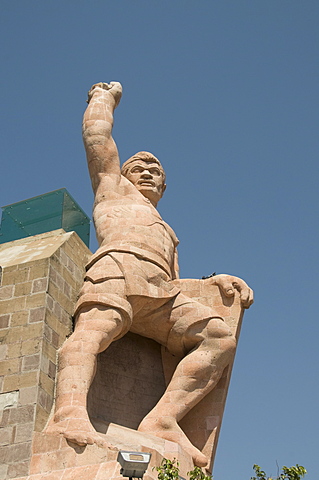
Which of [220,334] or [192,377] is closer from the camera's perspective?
[192,377]

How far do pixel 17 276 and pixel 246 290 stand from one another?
12.5 ft

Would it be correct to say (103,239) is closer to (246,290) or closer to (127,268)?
(127,268)

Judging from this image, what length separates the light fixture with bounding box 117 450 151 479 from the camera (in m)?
7.87

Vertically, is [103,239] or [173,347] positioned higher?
[103,239]

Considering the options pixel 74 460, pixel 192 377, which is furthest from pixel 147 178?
pixel 74 460

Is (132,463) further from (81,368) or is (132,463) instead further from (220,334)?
(220,334)

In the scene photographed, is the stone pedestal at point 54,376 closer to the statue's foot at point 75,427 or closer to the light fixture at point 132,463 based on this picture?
the statue's foot at point 75,427

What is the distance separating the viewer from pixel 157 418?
11742 mm

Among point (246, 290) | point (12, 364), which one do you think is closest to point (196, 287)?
point (246, 290)

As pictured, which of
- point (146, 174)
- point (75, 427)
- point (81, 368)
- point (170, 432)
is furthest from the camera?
point (146, 174)

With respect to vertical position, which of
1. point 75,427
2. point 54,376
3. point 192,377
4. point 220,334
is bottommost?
point 75,427

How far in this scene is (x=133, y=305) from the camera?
12.2 meters

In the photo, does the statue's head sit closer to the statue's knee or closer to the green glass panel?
the green glass panel

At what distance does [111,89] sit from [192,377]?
18.8 ft
